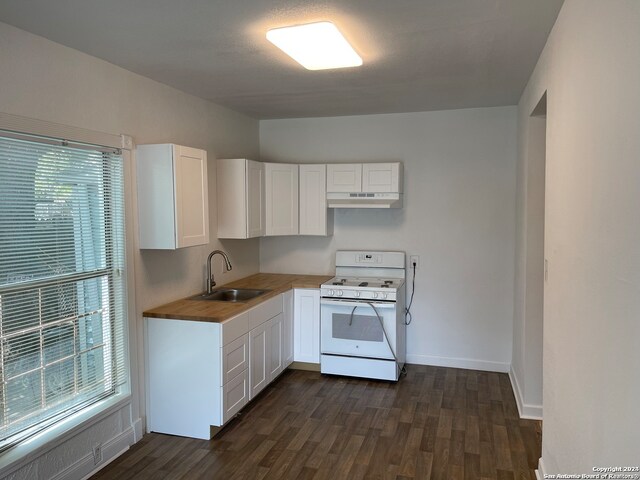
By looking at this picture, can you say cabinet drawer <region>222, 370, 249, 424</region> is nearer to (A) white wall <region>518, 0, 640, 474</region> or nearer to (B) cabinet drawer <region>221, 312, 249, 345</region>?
(B) cabinet drawer <region>221, 312, 249, 345</region>

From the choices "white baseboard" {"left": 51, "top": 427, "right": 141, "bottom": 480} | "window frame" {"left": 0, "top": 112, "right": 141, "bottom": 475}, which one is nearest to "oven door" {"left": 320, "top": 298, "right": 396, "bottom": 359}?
"window frame" {"left": 0, "top": 112, "right": 141, "bottom": 475}

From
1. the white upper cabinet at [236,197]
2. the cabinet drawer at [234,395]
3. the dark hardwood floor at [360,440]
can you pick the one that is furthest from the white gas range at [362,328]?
the cabinet drawer at [234,395]

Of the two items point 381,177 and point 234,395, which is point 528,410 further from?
point 381,177

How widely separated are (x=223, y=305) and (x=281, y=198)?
59.7 inches

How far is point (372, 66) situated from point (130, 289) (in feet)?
7.33

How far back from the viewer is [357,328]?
441 centimetres

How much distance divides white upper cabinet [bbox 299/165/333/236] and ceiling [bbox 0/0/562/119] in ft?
3.00

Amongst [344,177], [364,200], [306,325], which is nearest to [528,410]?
[306,325]

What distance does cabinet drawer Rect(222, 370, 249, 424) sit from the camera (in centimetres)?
334

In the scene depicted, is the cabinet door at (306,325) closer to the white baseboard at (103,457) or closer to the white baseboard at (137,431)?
the white baseboard at (137,431)

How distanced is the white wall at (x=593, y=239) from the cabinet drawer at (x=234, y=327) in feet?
6.68

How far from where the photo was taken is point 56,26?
2.44 m

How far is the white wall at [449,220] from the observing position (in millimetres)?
4602

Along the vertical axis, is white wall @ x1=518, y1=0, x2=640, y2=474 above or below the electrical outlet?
above
